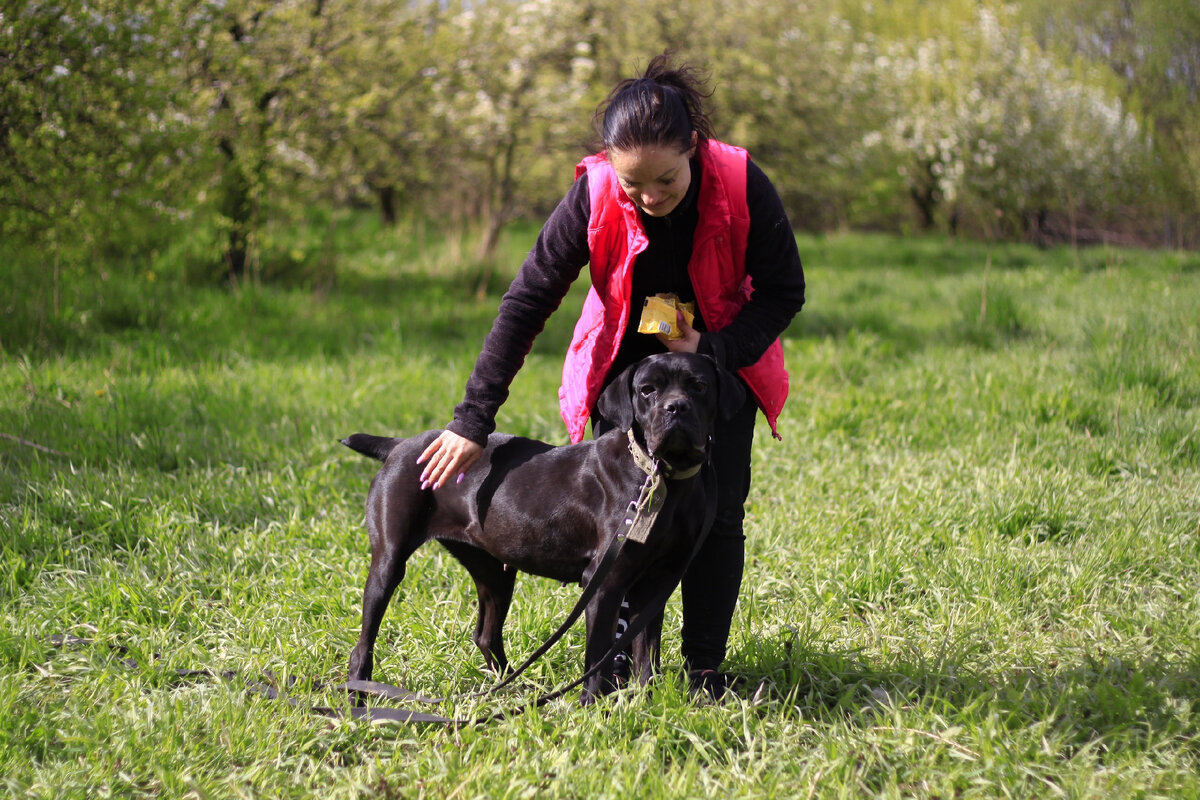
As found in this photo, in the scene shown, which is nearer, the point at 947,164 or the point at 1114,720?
the point at 1114,720

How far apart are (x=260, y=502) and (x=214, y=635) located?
122cm

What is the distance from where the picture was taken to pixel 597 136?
9.25 feet

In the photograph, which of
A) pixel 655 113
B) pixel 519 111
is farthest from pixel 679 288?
pixel 519 111

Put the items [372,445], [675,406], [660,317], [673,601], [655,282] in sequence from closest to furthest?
[675,406] → [660,317] → [655,282] → [372,445] → [673,601]

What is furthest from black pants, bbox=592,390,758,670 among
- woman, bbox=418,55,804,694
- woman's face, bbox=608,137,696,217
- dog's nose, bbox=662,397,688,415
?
woman's face, bbox=608,137,696,217

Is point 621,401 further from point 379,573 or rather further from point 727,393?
point 379,573

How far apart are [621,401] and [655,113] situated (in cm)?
76

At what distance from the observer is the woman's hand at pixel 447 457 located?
2625 millimetres

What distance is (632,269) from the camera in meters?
2.69

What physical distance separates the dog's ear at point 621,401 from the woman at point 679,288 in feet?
0.64

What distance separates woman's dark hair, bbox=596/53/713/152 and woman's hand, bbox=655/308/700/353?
48 cm

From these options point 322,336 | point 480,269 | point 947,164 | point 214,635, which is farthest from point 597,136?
point 947,164

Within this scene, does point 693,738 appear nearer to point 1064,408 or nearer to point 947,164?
point 1064,408

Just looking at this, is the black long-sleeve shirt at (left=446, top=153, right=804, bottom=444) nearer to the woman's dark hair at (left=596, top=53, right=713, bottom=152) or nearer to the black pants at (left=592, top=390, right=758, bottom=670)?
the woman's dark hair at (left=596, top=53, right=713, bottom=152)
